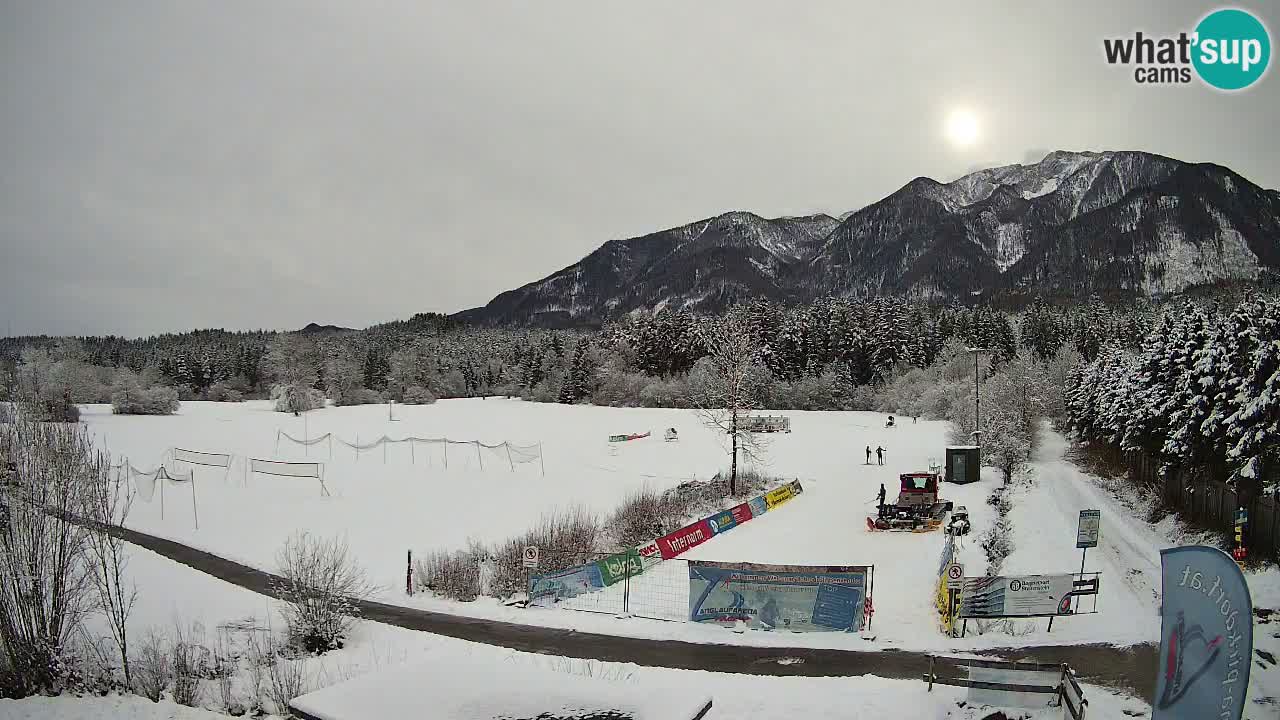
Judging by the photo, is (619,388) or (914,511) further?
(619,388)

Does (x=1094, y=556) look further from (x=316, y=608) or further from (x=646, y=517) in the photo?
(x=316, y=608)

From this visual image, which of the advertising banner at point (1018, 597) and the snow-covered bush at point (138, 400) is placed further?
the snow-covered bush at point (138, 400)

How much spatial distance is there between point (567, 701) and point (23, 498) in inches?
464

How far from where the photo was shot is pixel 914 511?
3086 centimetres

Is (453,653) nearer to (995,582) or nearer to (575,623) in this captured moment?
(575,623)

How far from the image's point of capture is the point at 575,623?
17484 mm

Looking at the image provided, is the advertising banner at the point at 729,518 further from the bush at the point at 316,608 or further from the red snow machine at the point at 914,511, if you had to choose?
the bush at the point at 316,608

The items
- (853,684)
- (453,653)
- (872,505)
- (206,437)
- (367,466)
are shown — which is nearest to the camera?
(853,684)

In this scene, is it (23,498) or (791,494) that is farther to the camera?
(791,494)

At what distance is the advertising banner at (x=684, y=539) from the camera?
82.0 feet

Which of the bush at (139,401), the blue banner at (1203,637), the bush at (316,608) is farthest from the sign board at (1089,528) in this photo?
the bush at (139,401)

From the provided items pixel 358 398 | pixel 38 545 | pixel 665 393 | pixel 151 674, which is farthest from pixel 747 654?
pixel 358 398

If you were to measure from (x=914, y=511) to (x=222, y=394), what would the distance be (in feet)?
378

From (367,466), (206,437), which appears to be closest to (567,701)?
(367,466)
